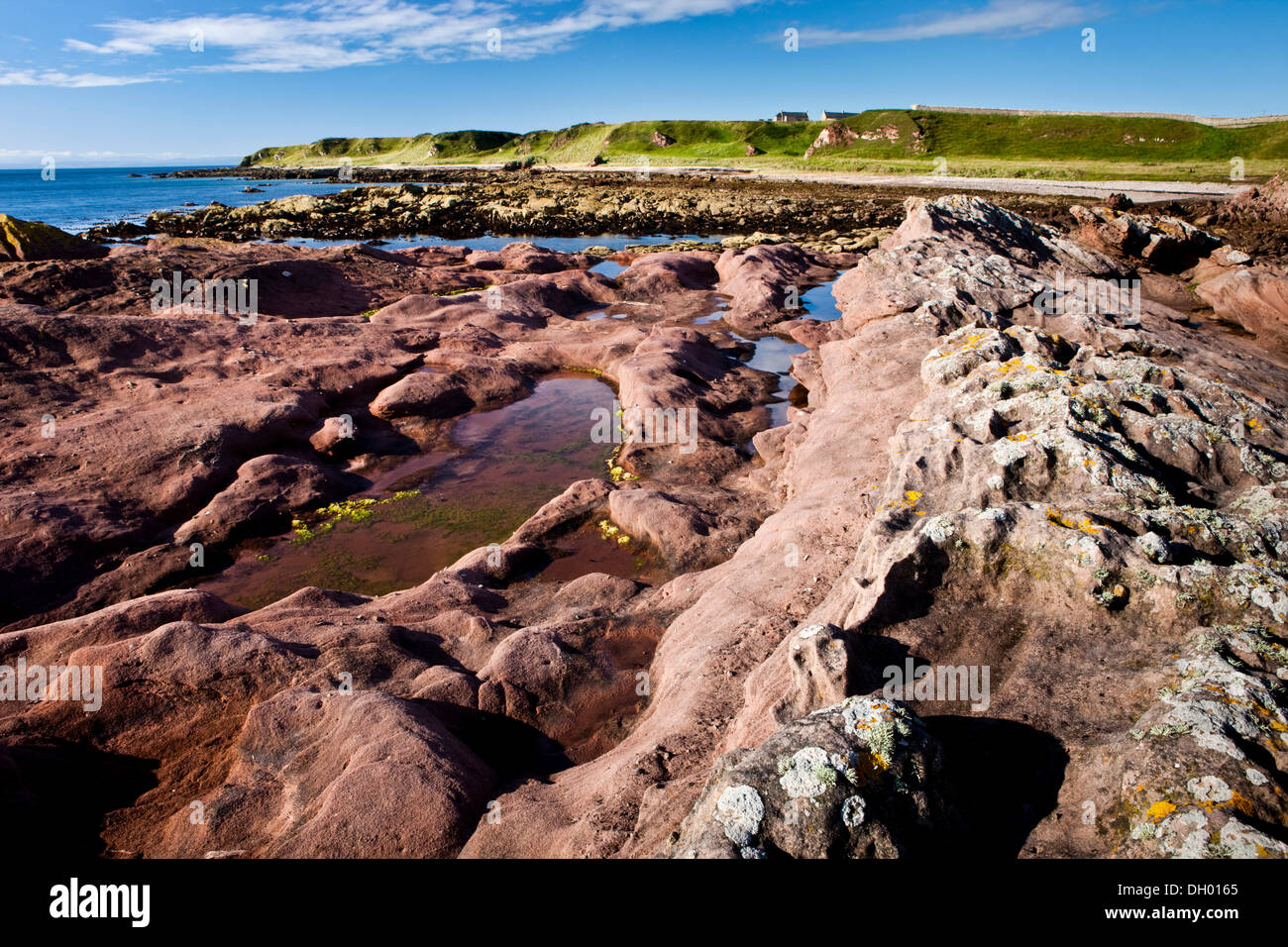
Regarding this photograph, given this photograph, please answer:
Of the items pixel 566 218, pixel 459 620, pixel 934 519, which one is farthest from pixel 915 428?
pixel 566 218

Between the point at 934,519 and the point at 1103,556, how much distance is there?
144 centimetres

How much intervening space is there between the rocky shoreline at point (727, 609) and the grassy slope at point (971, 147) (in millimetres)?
76723

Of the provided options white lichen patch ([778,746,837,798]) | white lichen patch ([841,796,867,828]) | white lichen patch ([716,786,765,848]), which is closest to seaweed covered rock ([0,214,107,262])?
white lichen patch ([716,786,765,848])

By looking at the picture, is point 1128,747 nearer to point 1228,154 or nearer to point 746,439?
point 746,439

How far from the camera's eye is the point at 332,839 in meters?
6.16

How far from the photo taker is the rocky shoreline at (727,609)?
439 centimetres

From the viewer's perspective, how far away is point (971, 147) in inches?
4028

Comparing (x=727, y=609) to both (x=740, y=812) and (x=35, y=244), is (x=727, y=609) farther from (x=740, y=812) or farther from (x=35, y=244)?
(x=35, y=244)

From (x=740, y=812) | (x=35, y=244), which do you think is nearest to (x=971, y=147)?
(x=35, y=244)

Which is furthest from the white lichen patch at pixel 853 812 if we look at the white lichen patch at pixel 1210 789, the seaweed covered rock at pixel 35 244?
the seaweed covered rock at pixel 35 244

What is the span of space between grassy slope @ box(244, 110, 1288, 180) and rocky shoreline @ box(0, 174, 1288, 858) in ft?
252

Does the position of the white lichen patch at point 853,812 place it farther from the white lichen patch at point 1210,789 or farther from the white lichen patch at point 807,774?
the white lichen patch at point 1210,789

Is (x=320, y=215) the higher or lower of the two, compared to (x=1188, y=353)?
higher
